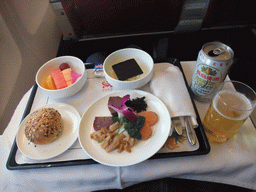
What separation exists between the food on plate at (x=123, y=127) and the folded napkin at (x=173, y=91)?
96mm

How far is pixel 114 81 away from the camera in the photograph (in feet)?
2.87

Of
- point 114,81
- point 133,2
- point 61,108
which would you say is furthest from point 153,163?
point 133,2

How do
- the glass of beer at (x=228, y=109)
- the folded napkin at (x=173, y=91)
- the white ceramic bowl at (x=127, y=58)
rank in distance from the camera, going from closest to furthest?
the glass of beer at (x=228, y=109) → the folded napkin at (x=173, y=91) → the white ceramic bowl at (x=127, y=58)

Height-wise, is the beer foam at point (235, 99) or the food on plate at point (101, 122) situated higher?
the beer foam at point (235, 99)

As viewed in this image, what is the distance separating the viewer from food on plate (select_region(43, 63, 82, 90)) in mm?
943

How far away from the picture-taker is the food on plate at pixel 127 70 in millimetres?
947

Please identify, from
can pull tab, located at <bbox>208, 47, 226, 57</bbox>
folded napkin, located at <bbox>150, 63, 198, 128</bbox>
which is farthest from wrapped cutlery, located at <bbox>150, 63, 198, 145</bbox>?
can pull tab, located at <bbox>208, 47, 226, 57</bbox>

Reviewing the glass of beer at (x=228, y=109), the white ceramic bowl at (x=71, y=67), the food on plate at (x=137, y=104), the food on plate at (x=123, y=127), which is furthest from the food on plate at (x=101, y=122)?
the glass of beer at (x=228, y=109)

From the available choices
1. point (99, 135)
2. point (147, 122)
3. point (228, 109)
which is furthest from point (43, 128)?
point (228, 109)

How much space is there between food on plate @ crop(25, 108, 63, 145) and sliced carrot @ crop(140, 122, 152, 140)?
1.24 feet

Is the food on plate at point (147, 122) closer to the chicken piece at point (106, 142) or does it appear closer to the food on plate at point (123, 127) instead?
the food on plate at point (123, 127)

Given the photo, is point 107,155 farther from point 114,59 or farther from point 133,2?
point 133,2

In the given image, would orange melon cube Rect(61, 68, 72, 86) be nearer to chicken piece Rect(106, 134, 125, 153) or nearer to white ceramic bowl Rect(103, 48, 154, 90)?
white ceramic bowl Rect(103, 48, 154, 90)

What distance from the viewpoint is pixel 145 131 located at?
74cm
